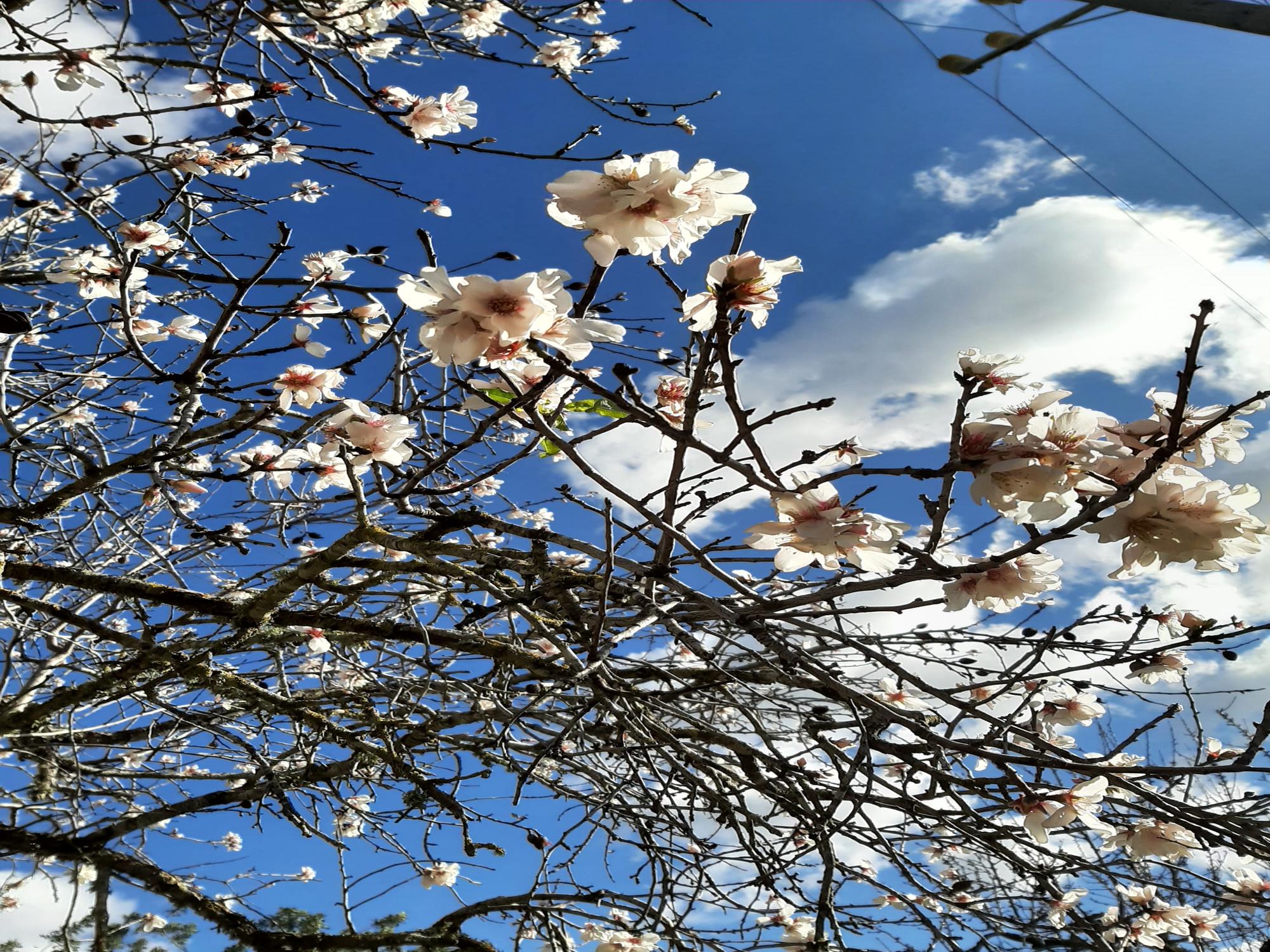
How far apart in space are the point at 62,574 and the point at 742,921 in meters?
2.10

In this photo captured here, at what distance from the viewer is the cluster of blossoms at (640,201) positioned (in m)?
1.02

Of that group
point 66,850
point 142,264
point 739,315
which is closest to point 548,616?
point 739,315

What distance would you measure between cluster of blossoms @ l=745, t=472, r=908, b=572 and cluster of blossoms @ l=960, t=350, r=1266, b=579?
5.4 inches

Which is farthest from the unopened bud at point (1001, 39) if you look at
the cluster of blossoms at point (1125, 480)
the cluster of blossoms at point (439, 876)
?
the cluster of blossoms at point (439, 876)

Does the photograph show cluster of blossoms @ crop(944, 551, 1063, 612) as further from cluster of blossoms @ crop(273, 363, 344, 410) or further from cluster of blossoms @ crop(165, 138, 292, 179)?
cluster of blossoms @ crop(165, 138, 292, 179)

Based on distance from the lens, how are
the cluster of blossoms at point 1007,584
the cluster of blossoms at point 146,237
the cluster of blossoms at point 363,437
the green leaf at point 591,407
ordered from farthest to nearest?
the cluster of blossoms at point 146,237, the green leaf at point 591,407, the cluster of blossoms at point 363,437, the cluster of blossoms at point 1007,584

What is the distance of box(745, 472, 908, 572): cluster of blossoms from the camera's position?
1.15 metres

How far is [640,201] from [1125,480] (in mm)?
723

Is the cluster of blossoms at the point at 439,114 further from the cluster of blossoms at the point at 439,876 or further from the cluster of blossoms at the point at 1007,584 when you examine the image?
the cluster of blossoms at the point at 439,876

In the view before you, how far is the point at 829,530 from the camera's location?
1147mm

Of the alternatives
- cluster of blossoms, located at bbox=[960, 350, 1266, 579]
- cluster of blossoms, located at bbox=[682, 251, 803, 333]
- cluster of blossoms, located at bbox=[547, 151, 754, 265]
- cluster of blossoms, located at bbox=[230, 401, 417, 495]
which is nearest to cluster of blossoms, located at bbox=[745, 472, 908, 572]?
cluster of blossoms, located at bbox=[960, 350, 1266, 579]

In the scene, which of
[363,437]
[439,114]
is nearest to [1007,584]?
[363,437]

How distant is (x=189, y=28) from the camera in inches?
102

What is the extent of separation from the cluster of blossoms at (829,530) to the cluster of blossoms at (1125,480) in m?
0.14
